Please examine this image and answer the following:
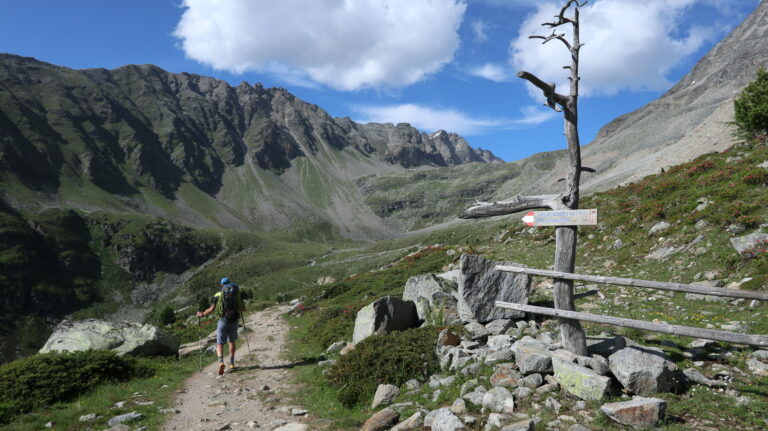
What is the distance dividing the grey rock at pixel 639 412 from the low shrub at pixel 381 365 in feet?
15.6

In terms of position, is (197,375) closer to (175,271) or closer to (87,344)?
(87,344)

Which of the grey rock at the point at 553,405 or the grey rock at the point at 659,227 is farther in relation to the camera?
the grey rock at the point at 659,227

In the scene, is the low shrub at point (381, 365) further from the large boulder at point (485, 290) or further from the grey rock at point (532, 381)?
the grey rock at point (532, 381)

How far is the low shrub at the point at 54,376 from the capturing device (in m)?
9.77

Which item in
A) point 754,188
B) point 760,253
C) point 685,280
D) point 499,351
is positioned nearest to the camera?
point 499,351

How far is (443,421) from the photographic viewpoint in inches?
276

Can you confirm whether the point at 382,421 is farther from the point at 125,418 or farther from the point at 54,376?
the point at 54,376

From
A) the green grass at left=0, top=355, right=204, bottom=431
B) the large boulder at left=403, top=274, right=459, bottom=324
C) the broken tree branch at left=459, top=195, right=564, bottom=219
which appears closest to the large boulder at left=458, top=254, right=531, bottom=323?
the large boulder at left=403, top=274, right=459, bottom=324

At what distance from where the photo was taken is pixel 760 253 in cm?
1459

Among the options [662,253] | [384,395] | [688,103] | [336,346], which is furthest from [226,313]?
[688,103]

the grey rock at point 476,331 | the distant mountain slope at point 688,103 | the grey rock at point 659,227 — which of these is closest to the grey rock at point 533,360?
the grey rock at point 476,331

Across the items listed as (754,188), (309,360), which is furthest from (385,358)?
(754,188)

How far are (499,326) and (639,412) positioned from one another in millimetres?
6122

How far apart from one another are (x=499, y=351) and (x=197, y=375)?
1103 cm
